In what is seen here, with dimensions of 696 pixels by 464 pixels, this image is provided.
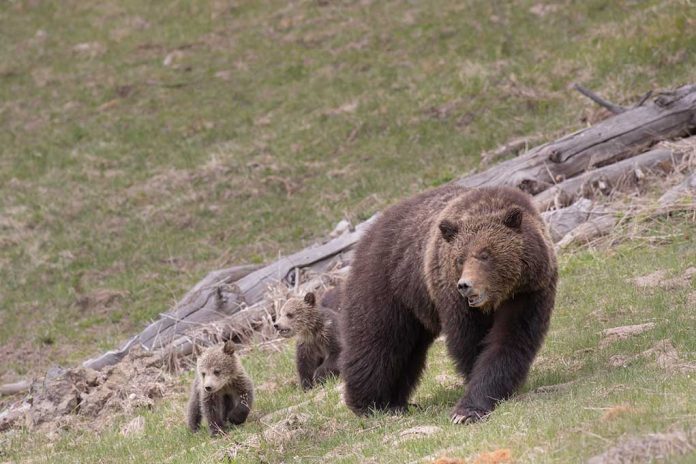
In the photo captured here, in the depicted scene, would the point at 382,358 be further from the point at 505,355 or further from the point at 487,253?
the point at 487,253

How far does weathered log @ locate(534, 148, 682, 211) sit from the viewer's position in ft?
51.6

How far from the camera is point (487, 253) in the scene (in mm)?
8312

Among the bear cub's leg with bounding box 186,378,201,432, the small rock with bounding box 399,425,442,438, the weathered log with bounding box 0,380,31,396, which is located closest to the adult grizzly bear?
the small rock with bounding box 399,425,442,438

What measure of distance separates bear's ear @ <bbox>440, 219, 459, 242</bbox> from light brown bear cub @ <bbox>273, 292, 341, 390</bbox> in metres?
4.24

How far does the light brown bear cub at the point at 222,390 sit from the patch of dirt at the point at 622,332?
3.60m

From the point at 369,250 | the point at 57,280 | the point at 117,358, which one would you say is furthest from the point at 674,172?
the point at 57,280

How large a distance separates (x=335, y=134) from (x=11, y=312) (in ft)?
27.9

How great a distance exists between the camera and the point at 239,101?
91.4 ft

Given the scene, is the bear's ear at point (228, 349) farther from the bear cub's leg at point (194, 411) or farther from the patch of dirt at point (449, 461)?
the patch of dirt at point (449, 461)

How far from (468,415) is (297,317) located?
14.5 feet

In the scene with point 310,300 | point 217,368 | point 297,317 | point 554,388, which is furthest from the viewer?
point 310,300

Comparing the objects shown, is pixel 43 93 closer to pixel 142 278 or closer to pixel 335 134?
pixel 335 134

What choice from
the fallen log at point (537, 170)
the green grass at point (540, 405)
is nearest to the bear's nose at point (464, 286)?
the green grass at point (540, 405)

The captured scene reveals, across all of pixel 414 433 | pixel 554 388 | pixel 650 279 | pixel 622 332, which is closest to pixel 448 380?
pixel 622 332
